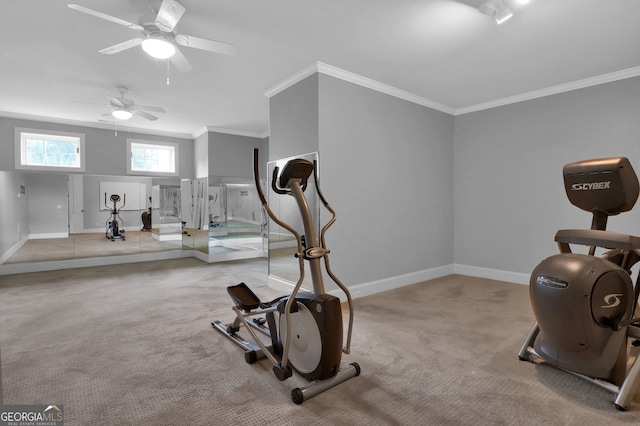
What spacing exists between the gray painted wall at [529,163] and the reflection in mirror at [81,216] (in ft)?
19.9

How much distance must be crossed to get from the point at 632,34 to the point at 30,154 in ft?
28.0

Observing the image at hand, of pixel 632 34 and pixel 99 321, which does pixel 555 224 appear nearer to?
pixel 632 34

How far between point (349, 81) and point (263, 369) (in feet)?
10.8

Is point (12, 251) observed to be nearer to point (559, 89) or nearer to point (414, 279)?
point (414, 279)

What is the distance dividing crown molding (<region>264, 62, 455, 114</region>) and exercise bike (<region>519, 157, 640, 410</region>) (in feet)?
8.65

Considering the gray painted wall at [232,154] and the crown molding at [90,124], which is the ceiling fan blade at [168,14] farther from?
the crown molding at [90,124]

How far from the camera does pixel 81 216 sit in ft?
20.6

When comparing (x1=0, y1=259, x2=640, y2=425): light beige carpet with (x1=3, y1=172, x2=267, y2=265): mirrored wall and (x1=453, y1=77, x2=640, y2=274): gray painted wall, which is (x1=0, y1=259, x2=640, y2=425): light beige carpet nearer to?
(x1=453, y1=77, x2=640, y2=274): gray painted wall

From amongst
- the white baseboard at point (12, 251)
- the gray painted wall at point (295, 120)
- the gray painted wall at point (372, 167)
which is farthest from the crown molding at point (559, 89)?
the white baseboard at point (12, 251)


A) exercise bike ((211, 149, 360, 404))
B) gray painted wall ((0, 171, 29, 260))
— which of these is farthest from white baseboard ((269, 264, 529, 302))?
gray painted wall ((0, 171, 29, 260))

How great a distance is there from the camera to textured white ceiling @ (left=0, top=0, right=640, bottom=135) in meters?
2.77

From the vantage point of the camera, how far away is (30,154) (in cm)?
595

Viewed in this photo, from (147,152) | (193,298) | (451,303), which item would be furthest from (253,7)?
(147,152)

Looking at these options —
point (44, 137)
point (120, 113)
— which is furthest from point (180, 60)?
point (44, 137)
